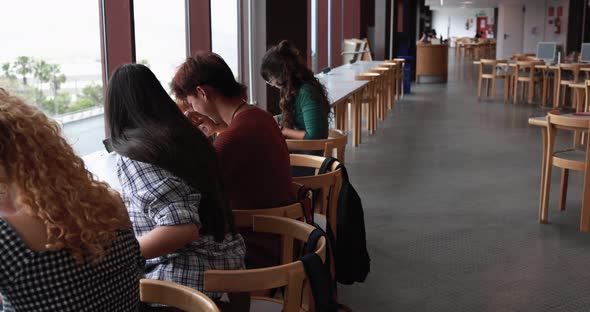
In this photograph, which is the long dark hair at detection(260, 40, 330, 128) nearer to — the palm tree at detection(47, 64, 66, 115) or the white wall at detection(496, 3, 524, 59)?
the palm tree at detection(47, 64, 66, 115)

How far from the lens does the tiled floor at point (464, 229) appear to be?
269cm

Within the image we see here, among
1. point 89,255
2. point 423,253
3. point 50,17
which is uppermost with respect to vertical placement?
point 50,17

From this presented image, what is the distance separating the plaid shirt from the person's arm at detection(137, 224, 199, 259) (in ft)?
0.05

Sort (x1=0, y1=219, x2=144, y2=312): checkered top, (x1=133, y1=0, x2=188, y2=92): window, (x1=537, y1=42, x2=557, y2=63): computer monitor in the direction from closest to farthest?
(x1=0, y1=219, x2=144, y2=312): checkered top < (x1=133, y1=0, x2=188, y2=92): window < (x1=537, y1=42, x2=557, y2=63): computer monitor

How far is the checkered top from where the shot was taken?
39.1 inches

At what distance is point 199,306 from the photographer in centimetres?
117

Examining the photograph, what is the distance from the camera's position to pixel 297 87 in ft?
10.2

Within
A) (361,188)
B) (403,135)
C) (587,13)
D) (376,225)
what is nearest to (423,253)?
(376,225)

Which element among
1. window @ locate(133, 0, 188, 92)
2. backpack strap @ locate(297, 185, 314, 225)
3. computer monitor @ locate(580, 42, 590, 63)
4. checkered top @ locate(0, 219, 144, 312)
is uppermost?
window @ locate(133, 0, 188, 92)

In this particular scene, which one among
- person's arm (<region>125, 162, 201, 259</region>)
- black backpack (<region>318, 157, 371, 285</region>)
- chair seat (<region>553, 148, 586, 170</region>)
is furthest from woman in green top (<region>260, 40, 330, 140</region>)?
person's arm (<region>125, 162, 201, 259</region>)

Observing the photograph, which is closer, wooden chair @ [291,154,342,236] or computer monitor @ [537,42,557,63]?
wooden chair @ [291,154,342,236]

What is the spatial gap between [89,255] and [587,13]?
15.1 meters

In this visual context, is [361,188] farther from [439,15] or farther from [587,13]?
[439,15]

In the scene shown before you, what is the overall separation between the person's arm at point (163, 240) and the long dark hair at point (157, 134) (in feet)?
0.35
